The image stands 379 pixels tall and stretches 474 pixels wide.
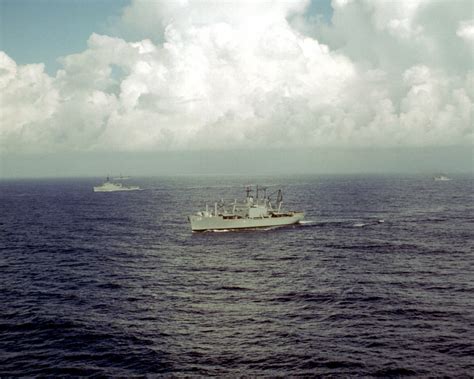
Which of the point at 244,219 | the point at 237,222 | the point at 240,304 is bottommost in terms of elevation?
the point at 240,304

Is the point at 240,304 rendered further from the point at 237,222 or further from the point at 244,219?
the point at 244,219

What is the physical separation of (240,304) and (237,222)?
67391 mm

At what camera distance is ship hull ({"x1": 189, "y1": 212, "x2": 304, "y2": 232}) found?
117875mm

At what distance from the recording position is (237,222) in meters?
123

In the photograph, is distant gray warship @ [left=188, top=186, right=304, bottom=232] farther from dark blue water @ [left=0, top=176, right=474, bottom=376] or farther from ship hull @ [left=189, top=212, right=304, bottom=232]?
dark blue water @ [left=0, top=176, right=474, bottom=376]

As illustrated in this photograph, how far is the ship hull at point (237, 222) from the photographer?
387 ft

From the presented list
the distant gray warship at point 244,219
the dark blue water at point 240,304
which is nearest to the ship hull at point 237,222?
the distant gray warship at point 244,219

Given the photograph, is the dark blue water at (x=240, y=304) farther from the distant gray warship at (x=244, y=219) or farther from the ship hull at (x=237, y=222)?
the distant gray warship at (x=244, y=219)

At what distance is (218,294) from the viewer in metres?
60.3

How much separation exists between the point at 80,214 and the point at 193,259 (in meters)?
94.3

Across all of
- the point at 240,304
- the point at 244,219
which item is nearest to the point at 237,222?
the point at 244,219

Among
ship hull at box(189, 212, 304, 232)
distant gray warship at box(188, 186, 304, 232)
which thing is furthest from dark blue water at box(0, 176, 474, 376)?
distant gray warship at box(188, 186, 304, 232)

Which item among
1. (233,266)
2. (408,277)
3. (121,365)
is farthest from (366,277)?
(121,365)

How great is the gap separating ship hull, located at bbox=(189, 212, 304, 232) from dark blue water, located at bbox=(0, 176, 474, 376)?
822 cm
